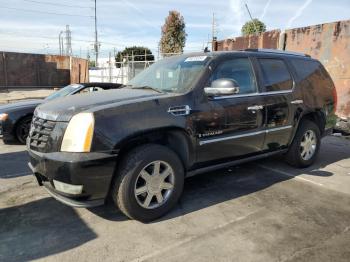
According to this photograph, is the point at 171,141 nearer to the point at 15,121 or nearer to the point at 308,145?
the point at 308,145

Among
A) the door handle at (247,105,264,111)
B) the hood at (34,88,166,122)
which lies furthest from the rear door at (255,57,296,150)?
the hood at (34,88,166,122)

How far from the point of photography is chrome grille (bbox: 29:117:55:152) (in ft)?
11.8

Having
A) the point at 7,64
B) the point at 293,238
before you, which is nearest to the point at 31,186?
the point at 293,238

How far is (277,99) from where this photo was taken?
501 centimetres

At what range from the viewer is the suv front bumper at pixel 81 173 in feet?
10.8

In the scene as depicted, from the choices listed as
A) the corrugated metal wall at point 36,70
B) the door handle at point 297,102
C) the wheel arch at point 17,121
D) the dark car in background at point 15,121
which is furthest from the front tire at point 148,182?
the corrugated metal wall at point 36,70

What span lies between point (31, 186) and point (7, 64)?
30.6 metres

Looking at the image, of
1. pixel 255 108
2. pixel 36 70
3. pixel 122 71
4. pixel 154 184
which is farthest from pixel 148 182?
pixel 36 70

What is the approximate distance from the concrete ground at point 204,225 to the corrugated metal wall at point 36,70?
88.8 feet

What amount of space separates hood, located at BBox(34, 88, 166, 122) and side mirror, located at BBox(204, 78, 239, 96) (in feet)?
1.84

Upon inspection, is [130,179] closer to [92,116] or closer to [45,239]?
[92,116]

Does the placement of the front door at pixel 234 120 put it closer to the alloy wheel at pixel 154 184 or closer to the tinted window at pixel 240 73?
the tinted window at pixel 240 73

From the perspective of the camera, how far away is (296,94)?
17.5ft

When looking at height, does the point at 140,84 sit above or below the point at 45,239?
above
